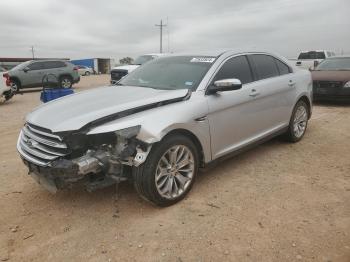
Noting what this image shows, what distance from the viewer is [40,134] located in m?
3.66

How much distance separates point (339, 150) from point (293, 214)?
2.64 meters

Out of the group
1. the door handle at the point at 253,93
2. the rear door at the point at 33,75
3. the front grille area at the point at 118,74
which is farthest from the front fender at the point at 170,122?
the rear door at the point at 33,75

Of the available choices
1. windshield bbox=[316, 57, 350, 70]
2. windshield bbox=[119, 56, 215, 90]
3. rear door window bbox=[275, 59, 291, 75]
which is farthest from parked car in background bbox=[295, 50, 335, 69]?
windshield bbox=[119, 56, 215, 90]

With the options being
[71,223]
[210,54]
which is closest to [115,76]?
[210,54]

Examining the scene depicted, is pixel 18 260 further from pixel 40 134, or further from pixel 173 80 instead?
pixel 173 80

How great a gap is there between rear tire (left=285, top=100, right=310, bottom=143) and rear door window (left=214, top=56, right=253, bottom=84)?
1.45m

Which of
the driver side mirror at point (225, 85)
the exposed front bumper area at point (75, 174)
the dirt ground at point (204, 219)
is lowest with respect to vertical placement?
the dirt ground at point (204, 219)

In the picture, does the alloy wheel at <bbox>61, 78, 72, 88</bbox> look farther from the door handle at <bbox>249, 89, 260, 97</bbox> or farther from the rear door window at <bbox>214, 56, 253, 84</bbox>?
the door handle at <bbox>249, 89, 260, 97</bbox>

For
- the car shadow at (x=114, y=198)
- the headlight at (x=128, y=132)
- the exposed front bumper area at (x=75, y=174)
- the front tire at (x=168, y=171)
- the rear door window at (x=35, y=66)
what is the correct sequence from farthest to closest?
the rear door window at (x=35, y=66) → the car shadow at (x=114, y=198) → the front tire at (x=168, y=171) → the headlight at (x=128, y=132) → the exposed front bumper area at (x=75, y=174)

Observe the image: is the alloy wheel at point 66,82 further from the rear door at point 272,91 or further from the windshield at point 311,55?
the rear door at point 272,91

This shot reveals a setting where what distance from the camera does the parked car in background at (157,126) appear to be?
11.2 ft

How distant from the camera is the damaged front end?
334 cm

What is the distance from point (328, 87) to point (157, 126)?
8.31 m

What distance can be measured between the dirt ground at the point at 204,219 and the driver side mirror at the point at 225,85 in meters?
1.17
